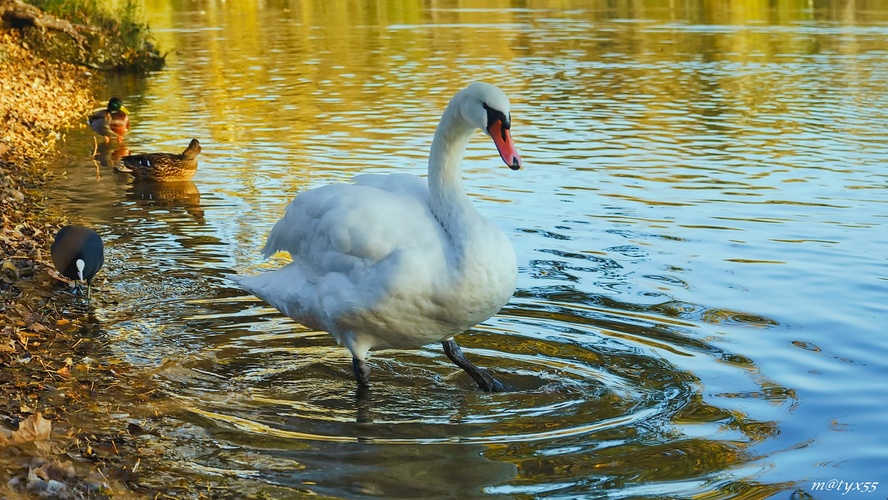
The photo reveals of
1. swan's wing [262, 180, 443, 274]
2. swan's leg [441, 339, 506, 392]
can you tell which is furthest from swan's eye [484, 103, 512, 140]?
swan's leg [441, 339, 506, 392]

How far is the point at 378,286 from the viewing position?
682 cm

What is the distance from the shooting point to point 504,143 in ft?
22.6

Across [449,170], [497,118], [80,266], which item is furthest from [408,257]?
[80,266]

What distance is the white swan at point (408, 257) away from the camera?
6.73m

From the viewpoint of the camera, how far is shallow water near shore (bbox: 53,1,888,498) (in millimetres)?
6293

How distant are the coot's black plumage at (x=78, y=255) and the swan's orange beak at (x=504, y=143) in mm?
3956

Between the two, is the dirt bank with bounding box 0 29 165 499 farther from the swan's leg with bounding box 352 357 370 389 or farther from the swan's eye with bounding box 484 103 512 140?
the swan's eye with bounding box 484 103 512 140

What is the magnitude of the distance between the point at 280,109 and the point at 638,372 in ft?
53.7

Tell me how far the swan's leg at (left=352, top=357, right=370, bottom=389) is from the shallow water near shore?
0.35 ft

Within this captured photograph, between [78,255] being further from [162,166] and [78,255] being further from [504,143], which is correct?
[162,166]

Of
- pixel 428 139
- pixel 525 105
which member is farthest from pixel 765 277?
pixel 525 105

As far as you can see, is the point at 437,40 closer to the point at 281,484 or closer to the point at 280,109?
the point at 280,109

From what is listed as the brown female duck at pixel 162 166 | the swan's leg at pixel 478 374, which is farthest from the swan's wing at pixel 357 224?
the brown female duck at pixel 162 166

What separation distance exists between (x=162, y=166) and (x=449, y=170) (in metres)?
8.41
